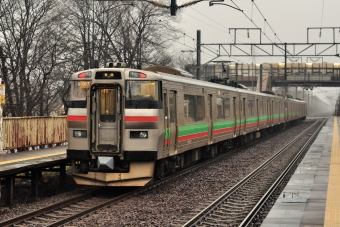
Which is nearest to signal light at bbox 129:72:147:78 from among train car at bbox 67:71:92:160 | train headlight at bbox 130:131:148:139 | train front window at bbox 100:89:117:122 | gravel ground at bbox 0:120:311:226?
train front window at bbox 100:89:117:122

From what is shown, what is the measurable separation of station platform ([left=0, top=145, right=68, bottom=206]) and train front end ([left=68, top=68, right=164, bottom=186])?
3.39ft

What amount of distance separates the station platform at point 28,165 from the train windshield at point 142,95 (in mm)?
2567

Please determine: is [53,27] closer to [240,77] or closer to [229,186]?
[229,186]

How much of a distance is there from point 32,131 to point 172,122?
6.06m

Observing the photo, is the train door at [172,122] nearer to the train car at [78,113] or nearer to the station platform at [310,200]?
the train car at [78,113]

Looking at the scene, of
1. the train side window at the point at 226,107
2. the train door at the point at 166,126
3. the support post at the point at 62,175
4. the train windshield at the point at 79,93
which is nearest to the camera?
the train windshield at the point at 79,93

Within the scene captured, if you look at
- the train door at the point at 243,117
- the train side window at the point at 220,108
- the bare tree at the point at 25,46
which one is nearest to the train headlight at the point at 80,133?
the train side window at the point at 220,108

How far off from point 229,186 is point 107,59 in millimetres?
23849

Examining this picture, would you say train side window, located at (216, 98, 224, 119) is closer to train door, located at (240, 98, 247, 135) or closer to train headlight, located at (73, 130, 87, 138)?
train door, located at (240, 98, 247, 135)

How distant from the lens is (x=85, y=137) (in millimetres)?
13492

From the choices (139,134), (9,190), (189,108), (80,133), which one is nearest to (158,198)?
(139,134)

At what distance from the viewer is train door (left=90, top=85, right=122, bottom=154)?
1335cm

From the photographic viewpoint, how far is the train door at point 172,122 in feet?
49.2

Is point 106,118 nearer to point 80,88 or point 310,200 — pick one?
point 80,88
